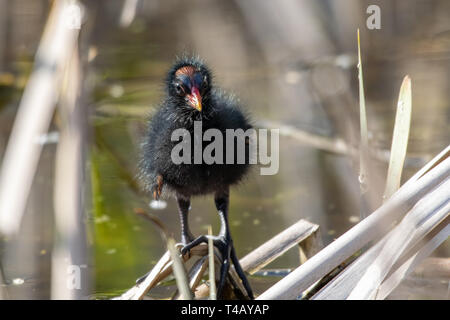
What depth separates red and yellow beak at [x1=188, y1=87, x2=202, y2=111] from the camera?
6.55 feet

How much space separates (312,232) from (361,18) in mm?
1469

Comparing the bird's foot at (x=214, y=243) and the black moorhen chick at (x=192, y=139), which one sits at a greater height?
the black moorhen chick at (x=192, y=139)

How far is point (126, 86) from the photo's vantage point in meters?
4.45

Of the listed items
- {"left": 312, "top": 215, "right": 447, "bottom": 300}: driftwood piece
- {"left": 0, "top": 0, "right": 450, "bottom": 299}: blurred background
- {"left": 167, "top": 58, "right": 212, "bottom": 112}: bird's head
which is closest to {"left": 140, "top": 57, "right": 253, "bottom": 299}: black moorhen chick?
{"left": 167, "top": 58, "right": 212, "bottom": 112}: bird's head

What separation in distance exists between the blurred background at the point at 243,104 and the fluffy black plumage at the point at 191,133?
20cm

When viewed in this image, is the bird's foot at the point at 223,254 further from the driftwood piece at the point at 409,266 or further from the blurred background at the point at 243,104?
the driftwood piece at the point at 409,266

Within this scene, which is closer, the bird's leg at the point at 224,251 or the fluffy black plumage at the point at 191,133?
the bird's leg at the point at 224,251

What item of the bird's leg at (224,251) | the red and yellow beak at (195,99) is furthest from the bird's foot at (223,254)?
the red and yellow beak at (195,99)

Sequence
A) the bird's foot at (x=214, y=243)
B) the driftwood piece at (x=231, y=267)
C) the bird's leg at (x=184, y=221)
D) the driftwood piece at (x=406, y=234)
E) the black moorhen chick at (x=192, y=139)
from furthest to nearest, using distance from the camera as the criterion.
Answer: the bird's leg at (x=184, y=221), the black moorhen chick at (x=192, y=139), the bird's foot at (x=214, y=243), the driftwood piece at (x=231, y=267), the driftwood piece at (x=406, y=234)

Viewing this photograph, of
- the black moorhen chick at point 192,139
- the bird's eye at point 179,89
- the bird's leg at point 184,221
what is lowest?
the bird's leg at point 184,221

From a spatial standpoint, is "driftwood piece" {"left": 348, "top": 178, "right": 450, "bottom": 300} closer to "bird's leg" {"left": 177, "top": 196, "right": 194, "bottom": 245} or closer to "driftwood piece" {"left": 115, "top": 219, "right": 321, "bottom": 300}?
"driftwood piece" {"left": 115, "top": 219, "right": 321, "bottom": 300}

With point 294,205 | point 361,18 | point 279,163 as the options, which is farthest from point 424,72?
point 294,205

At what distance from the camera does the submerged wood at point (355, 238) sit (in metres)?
1.55

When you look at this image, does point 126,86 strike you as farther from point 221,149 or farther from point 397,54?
point 221,149
